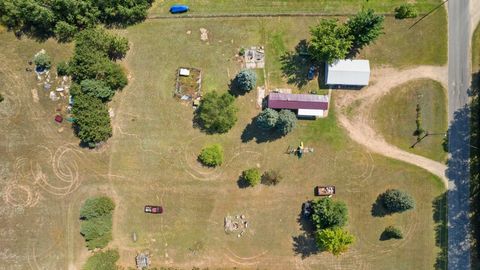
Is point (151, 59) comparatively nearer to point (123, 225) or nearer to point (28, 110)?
point (28, 110)

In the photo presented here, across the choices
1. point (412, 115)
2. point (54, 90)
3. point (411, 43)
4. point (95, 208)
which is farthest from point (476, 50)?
point (54, 90)

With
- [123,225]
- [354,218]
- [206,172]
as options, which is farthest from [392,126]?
[123,225]

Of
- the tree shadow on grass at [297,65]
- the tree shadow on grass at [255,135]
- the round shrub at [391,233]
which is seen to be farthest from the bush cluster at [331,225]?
the tree shadow on grass at [297,65]

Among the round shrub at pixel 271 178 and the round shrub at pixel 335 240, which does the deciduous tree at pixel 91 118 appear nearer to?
the round shrub at pixel 271 178

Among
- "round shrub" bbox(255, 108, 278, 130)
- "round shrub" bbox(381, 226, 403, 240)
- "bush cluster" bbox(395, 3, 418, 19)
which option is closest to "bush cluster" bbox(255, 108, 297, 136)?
"round shrub" bbox(255, 108, 278, 130)

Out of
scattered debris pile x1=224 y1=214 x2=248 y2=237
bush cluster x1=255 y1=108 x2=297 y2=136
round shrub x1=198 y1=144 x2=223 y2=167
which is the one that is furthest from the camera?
scattered debris pile x1=224 y1=214 x2=248 y2=237

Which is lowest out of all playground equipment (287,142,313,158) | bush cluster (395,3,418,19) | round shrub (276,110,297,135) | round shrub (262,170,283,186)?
round shrub (262,170,283,186)

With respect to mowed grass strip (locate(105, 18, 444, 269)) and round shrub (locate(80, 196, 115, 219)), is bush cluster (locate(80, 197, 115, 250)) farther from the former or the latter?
mowed grass strip (locate(105, 18, 444, 269))
